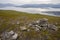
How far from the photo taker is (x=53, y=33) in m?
86.3

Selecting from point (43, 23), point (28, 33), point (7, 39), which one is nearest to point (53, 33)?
point (43, 23)

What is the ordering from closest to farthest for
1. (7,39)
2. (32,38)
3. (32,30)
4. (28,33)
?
(7,39) < (32,38) < (28,33) < (32,30)

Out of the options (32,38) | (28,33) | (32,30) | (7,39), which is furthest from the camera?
(32,30)

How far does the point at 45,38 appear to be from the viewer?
7588 centimetres

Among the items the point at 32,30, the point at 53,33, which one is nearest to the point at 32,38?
the point at 32,30

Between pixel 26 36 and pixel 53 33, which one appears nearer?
pixel 26 36

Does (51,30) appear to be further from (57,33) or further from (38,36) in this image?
(38,36)

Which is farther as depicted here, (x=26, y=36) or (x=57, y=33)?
(x=57, y=33)

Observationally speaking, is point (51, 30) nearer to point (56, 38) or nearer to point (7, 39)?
point (56, 38)

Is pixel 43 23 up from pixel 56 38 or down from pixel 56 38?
up

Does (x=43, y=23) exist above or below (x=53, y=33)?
above

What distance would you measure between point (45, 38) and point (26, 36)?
36.9 feet

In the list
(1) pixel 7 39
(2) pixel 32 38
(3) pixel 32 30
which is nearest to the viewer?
(1) pixel 7 39

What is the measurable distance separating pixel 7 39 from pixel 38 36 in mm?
19556
